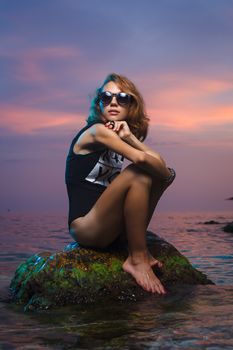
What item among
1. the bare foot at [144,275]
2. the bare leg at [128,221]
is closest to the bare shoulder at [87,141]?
the bare leg at [128,221]

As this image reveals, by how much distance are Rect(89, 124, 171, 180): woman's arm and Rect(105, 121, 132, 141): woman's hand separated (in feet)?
0.14

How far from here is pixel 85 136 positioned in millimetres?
5035

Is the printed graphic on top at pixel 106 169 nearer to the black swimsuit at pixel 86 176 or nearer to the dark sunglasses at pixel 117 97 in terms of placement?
the black swimsuit at pixel 86 176

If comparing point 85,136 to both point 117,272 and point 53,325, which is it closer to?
point 117,272

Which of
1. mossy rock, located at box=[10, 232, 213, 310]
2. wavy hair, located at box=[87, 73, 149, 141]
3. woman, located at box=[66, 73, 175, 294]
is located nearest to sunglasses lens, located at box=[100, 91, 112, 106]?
woman, located at box=[66, 73, 175, 294]

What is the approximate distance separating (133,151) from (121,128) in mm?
418

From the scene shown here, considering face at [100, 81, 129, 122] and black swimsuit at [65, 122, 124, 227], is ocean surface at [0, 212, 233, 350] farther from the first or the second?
face at [100, 81, 129, 122]

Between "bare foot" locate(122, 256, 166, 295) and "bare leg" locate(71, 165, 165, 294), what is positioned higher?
"bare leg" locate(71, 165, 165, 294)

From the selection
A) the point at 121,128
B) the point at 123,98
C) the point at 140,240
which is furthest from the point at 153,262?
the point at 123,98

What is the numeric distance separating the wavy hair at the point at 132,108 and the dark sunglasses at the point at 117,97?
0.07 metres

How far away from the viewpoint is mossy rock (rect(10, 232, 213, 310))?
4762 mm

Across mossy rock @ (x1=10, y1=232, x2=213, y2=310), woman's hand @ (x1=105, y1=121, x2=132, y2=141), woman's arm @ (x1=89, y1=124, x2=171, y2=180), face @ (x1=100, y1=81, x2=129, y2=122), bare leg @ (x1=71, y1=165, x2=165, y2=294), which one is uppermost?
face @ (x1=100, y1=81, x2=129, y2=122)

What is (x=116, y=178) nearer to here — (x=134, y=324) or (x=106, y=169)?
(x=106, y=169)

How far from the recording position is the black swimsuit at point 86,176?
5.06 m
